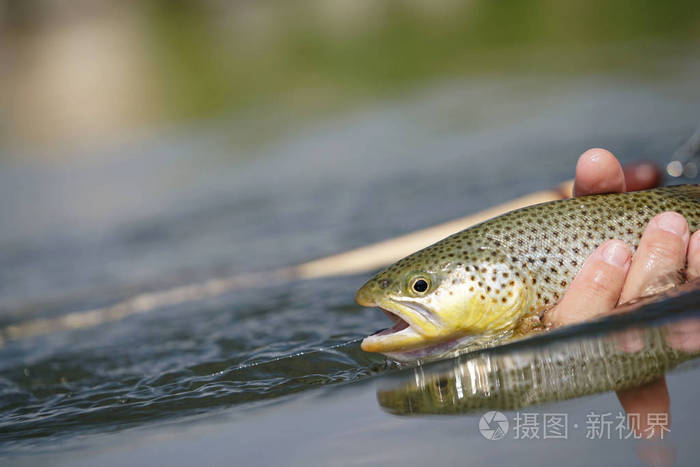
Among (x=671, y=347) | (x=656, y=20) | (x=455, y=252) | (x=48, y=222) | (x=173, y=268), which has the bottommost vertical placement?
(x=671, y=347)

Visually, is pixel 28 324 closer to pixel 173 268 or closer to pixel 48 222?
pixel 173 268

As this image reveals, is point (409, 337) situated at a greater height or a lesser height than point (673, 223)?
lesser

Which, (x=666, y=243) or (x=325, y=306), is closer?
(x=666, y=243)

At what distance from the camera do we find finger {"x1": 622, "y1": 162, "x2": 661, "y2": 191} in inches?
217

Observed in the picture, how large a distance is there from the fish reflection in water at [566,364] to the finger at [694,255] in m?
0.10

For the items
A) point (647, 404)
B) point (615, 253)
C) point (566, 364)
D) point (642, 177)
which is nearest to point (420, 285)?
point (566, 364)

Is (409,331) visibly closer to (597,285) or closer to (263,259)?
(597,285)

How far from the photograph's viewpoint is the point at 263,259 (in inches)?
323

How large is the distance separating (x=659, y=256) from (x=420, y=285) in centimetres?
113

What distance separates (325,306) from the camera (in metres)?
5.88

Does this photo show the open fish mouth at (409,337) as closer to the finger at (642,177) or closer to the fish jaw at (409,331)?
the fish jaw at (409,331)

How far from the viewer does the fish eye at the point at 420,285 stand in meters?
3.66

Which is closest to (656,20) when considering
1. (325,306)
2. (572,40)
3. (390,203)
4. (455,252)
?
(572,40)

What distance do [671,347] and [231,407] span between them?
195 cm
